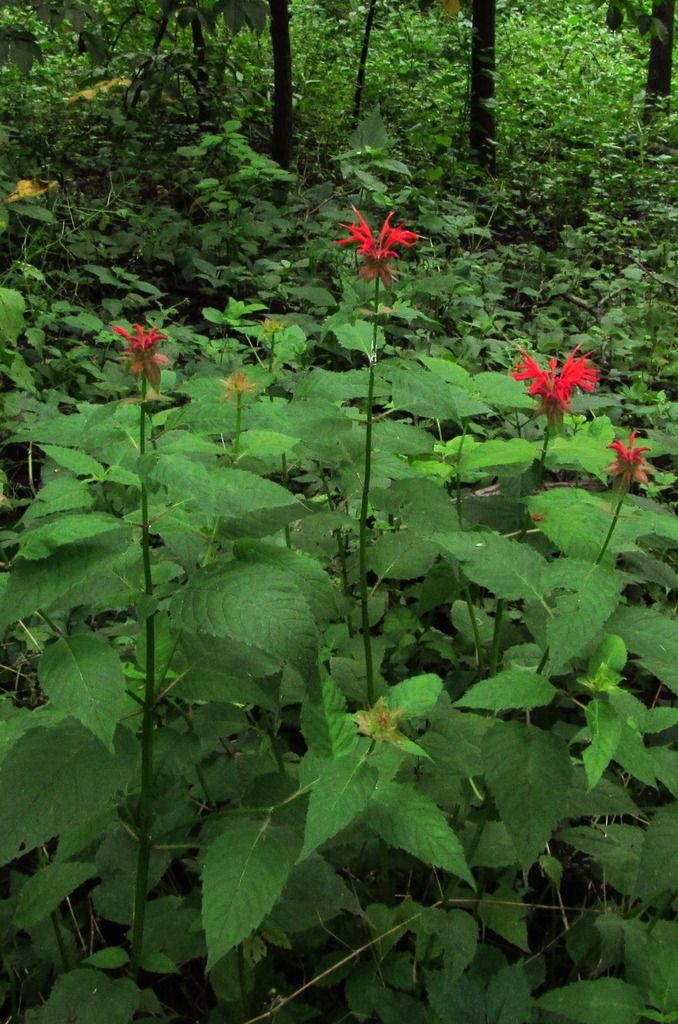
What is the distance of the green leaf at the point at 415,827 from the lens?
1.05m

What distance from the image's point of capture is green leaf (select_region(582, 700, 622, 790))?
0.99 metres

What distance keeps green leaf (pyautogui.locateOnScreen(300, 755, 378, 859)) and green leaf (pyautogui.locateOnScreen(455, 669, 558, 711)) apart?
0.15m

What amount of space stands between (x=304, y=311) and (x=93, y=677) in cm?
333

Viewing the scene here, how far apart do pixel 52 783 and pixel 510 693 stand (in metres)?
0.58

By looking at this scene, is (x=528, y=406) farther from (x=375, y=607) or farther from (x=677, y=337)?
(x=677, y=337)

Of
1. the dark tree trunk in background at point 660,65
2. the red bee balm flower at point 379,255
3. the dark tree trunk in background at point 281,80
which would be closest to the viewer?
the red bee balm flower at point 379,255

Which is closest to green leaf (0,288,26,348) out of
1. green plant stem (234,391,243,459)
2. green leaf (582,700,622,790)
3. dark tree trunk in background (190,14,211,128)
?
green plant stem (234,391,243,459)

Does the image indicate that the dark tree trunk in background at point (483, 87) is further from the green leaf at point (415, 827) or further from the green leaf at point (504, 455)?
the green leaf at point (415, 827)

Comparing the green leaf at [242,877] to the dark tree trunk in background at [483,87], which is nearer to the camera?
the green leaf at [242,877]

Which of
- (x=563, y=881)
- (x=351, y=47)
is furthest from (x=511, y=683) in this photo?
(x=351, y=47)

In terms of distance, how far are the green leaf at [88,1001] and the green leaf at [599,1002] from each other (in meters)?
0.59

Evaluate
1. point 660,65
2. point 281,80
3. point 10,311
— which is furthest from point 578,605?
point 660,65

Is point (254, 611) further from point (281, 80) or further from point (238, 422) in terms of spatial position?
point (281, 80)

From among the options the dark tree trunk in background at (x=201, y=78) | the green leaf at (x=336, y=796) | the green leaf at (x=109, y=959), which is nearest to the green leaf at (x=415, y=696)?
the green leaf at (x=336, y=796)
